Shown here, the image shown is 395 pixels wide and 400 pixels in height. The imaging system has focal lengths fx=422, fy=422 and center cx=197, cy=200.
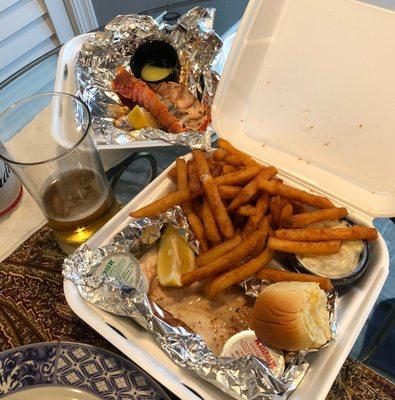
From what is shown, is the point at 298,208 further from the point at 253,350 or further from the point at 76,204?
the point at 76,204

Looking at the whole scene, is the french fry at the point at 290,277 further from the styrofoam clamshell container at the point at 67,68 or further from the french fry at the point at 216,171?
the styrofoam clamshell container at the point at 67,68

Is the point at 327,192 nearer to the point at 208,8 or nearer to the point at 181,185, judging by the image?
the point at 181,185

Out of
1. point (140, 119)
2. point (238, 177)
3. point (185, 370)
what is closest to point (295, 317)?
point (185, 370)

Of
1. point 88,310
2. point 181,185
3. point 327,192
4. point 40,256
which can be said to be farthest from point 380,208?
point 40,256

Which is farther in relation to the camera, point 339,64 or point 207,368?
point 339,64

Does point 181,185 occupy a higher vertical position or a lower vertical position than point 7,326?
higher

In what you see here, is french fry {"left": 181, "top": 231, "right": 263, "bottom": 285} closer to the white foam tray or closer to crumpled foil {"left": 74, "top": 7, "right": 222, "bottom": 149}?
the white foam tray

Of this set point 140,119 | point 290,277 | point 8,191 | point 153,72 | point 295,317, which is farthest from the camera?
Answer: point 153,72
